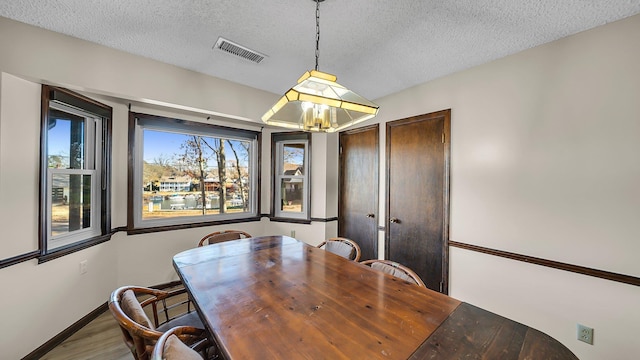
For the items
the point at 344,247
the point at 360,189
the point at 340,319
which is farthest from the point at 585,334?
the point at 360,189

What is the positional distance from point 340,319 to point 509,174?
81.3 inches

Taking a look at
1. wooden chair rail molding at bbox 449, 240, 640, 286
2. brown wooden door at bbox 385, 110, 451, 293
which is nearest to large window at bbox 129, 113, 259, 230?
brown wooden door at bbox 385, 110, 451, 293

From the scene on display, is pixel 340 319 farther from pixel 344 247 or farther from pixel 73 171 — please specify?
pixel 73 171

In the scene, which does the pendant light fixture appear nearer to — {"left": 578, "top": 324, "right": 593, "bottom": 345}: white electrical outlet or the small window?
the small window

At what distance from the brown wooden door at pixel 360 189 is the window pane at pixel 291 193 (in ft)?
2.21

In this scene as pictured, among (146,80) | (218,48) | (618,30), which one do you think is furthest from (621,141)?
(146,80)

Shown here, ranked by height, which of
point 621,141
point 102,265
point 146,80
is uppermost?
point 146,80

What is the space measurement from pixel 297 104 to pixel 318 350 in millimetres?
1489

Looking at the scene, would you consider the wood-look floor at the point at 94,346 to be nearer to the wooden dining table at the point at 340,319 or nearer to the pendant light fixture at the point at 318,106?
the wooden dining table at the point at 340,319

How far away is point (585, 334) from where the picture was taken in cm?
177

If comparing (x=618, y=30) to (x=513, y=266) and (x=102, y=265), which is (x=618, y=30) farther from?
(x=102, y=265)

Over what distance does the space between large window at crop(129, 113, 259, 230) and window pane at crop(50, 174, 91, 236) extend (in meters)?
0.40

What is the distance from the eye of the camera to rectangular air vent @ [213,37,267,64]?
6.87 ft

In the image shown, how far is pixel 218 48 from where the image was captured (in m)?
2.20
